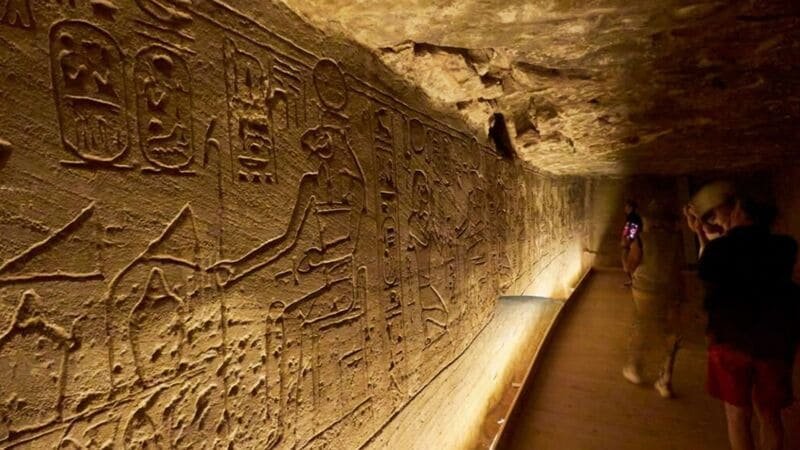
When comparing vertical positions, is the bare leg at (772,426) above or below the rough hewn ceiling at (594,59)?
below

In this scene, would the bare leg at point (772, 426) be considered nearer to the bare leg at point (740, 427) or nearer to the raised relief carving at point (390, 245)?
the bare leg at point (740, 427)

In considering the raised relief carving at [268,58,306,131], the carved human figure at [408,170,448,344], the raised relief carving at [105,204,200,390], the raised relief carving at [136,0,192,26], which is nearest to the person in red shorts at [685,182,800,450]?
the carved human figure at [408,170,448,344]

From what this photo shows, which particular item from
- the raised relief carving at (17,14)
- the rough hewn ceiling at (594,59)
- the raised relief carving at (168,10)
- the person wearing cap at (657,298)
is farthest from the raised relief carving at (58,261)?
the person wearing cap at (657,298)

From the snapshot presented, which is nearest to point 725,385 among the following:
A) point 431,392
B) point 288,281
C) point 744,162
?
point 431,392

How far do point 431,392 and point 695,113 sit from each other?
9.80 ft

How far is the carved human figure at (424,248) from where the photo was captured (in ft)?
7.91

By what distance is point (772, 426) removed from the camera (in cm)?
232

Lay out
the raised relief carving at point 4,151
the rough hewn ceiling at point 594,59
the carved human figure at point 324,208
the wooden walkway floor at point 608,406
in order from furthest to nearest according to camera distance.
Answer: the wooden walkway floor at point 608,406 → the rough hewn ceiling at point 594,59 → the carved human figure at point 324,208 → the raised relief carving at point 4,151

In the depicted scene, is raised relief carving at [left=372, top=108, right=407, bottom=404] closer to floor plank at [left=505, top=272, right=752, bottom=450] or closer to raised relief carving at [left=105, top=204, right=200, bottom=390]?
raised relief carving at [left=105, top=204, right=200, bottom=390]

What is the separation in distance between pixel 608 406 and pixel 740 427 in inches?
45.9

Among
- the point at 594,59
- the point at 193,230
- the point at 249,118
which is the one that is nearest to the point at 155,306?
the point at 193,230

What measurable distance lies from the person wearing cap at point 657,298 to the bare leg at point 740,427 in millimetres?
1070

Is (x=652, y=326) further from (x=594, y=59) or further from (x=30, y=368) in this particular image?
(x=30, y=368)

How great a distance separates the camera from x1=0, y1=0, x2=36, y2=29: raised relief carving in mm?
790
